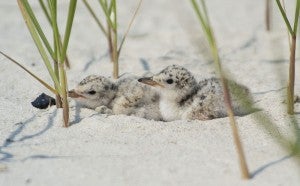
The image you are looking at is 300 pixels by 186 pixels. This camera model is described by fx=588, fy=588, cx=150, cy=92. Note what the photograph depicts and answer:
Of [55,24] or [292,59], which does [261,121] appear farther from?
[55,24]

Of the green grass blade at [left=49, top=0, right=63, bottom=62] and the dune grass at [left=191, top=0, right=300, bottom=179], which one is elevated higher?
the green grass blade at [left=49, top=0, right=63, bottom=62]

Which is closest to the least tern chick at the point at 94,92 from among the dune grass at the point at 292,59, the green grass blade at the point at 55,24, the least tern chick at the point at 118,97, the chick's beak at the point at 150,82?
the least tern chick at the point at 118,97

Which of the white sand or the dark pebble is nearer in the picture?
the white sand

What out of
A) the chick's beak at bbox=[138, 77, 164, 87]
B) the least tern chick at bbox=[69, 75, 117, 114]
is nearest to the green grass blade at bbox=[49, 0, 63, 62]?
the least tern chick at bbox=[69, 75, 117, 114]

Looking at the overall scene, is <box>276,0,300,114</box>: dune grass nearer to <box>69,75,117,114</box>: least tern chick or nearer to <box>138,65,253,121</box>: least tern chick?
<box>138,65,253,121</box>: least tern chick

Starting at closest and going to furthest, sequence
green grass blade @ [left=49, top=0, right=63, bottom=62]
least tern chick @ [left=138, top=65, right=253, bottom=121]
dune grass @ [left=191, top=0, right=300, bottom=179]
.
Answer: dune grass @ [left=191, top=0, right=300, bottom=179]
green grass blade @ [left=49, top=0, right=63, bottom=62]
least tern chick @ [left=138, top=65, right=253, bottom=121]

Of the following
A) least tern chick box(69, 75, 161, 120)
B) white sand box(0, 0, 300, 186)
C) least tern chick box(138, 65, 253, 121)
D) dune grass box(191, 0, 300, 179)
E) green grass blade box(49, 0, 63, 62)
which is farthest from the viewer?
least tern chick box(69, 75, 161, 120)

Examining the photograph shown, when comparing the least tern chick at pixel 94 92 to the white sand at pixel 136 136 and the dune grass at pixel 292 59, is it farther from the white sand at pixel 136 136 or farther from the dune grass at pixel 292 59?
the dune grass at pixel 292 59
